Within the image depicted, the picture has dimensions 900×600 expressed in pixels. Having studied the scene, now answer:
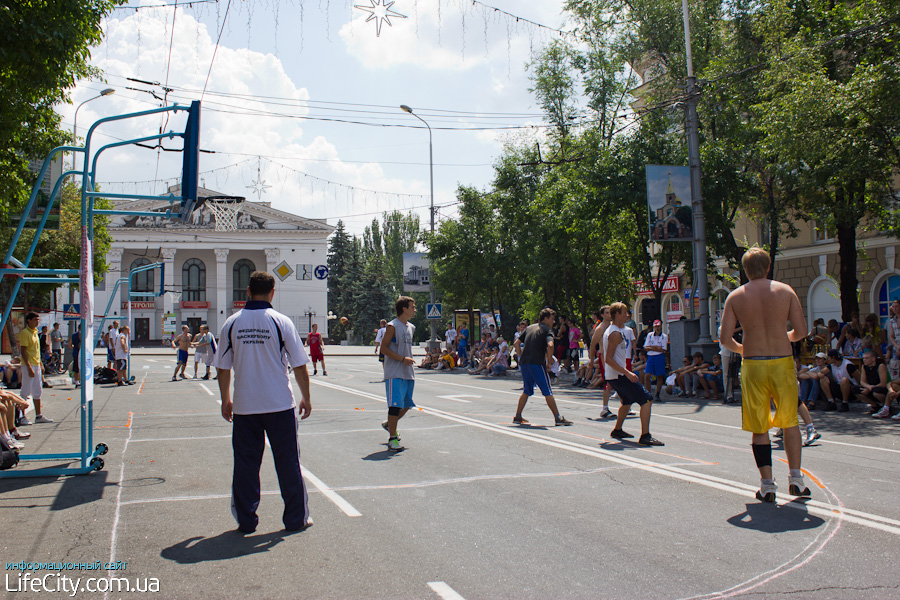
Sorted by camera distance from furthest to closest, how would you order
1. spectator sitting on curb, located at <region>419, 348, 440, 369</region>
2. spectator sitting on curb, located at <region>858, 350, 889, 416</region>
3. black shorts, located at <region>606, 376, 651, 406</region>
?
1. spectator sitting on curb, located at <region>419, 348, 440, 369</region>
2. spectator sitting on curb, located at <region>858, 350, 889, 416</region>
3. black shorts, located at <region>606, 376, 651, 406</region>

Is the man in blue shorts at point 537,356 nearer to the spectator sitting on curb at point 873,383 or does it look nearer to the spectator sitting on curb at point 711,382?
the spectator sitting on curb at point 873,383

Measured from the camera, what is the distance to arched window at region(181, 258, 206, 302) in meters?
79.8

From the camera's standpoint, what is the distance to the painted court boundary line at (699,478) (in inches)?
205

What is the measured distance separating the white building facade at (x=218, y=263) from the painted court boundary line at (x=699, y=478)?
220ft

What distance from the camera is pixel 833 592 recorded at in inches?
151

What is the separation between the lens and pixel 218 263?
259 feet

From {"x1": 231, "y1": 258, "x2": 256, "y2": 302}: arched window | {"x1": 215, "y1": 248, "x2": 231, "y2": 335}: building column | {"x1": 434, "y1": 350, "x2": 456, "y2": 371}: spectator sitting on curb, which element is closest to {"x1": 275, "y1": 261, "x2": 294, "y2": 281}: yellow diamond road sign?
{"x1": 215, "y1": 248, "x2": 231, "y2": 335}: building column

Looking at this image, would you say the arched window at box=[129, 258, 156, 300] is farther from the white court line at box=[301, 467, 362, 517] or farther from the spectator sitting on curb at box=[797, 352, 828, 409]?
the white court line at box=[301, 467, 362, 517]

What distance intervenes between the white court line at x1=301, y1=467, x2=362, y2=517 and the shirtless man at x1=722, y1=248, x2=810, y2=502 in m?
3.17

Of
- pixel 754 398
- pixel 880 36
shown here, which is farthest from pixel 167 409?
pixel 880 36

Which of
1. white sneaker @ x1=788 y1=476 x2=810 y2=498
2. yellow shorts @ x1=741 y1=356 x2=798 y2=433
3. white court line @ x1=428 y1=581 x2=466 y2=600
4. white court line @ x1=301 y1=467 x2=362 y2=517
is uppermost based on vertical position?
yellow shorts @ x1=741 y1=356 x2=798 y2=433

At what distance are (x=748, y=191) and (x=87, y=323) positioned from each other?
19.4 m

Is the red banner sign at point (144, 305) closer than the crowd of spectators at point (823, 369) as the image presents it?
No

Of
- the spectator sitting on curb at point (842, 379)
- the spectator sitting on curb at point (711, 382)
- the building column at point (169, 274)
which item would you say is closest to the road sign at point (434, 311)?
the spectator sitting on curb at point (711, 382)
